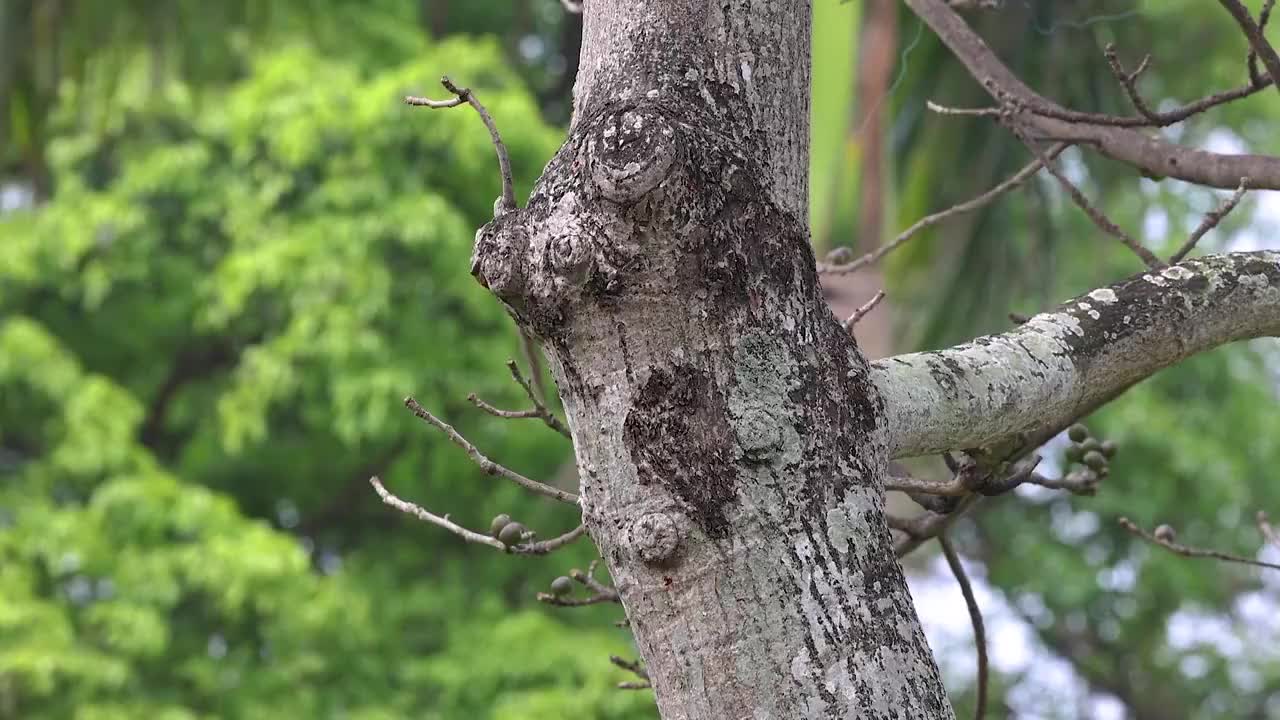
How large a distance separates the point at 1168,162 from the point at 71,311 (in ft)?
23.5

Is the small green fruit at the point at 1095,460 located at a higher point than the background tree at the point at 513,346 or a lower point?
lower

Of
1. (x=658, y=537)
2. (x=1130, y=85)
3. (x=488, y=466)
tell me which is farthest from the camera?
(x=1130, y=85)

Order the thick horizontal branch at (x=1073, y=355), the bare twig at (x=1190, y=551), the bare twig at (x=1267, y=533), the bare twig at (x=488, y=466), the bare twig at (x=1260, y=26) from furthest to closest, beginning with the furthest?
the bare twig at (x=1267, y=533)
the bare twig at (x=1190, y=551)
the bare twig at (x=1260, y=26)
the bare twig at (x=488, y=466)
the thick horizontal branch at (x=1073, y=355)

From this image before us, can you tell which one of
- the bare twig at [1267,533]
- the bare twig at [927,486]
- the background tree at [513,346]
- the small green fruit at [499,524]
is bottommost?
the bare twig at [927,486]

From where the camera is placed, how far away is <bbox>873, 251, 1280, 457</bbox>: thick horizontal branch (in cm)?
A: 111

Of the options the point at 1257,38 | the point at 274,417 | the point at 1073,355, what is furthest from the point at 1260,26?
the point at 274,417

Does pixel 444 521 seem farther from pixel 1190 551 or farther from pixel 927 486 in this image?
pixel 1190 551

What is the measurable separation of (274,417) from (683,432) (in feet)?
23.2

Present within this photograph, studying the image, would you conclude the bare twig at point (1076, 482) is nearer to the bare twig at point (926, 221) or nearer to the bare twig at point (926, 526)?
the bare twig at point (926, 526)

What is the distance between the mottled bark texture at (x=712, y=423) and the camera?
956 millimetres

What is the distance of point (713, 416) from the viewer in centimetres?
98

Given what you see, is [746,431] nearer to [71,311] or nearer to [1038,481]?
[1038,481]

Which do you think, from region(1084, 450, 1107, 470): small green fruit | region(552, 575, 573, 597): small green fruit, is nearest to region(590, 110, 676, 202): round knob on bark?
region(552, 575, 573, 597): small green fruit

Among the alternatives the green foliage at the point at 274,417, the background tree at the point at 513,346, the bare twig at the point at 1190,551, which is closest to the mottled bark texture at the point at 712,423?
the bare twig at the point at 1190,551
